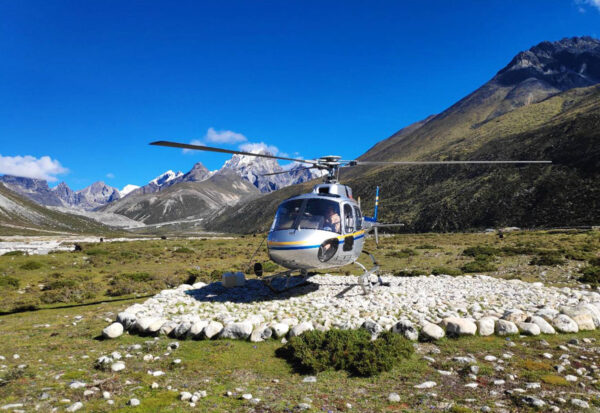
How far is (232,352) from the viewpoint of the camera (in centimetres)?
833

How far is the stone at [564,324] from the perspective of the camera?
8992mm

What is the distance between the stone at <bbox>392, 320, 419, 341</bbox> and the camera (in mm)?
8711

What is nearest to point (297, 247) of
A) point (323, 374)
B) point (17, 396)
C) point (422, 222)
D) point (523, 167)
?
point (323, 374)

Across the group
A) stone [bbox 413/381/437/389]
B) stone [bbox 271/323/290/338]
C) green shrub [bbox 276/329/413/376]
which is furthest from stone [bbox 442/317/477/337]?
stone [bbox 271/323/290/338]

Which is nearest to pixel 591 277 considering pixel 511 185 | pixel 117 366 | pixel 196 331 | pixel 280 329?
pixel 280 329

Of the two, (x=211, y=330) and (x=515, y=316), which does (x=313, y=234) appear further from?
(x=515, y=316)

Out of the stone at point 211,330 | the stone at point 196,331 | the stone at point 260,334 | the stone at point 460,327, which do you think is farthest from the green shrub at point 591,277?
the stone at point 196,331

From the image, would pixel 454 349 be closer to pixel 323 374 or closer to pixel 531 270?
pixel 323 374

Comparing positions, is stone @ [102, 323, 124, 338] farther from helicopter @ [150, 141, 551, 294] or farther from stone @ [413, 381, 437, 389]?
stone @ [413, 381, 437, 389]

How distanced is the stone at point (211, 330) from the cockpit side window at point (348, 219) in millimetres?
6171

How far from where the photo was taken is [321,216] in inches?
498

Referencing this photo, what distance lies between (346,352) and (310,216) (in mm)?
5992

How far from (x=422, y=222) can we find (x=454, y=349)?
84.5m

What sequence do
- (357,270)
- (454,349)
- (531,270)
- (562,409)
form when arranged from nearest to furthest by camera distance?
(562,409) < (454,349) < (531,270) < (357,270)
